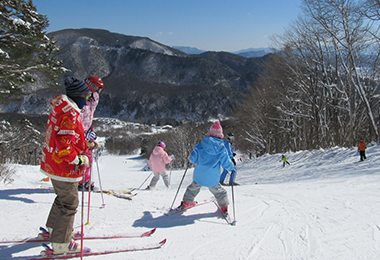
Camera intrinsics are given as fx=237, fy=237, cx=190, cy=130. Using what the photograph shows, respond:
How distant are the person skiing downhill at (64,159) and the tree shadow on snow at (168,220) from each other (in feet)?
3.83

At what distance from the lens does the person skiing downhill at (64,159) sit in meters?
2.22

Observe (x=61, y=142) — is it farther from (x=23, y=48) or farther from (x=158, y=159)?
(x=23, y=48)

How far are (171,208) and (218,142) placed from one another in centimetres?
144

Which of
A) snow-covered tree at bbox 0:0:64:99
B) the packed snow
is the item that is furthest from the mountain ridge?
the packed snow

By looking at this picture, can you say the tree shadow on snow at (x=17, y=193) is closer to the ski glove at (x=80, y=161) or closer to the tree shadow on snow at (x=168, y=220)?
the tree shadow on snow at (x=168, y=220)

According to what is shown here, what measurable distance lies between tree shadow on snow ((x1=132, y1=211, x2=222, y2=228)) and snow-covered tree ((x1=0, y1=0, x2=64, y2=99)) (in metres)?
7.99

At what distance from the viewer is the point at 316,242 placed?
9.20 feet

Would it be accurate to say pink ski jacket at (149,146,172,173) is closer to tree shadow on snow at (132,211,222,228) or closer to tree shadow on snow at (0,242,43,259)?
tree shadow on snow at (132,211,222,228)

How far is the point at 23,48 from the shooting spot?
9312mm

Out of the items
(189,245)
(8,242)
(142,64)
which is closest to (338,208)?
(189,245)

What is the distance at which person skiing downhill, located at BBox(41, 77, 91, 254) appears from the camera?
2.22 metres

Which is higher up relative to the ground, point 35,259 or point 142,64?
point 142,64

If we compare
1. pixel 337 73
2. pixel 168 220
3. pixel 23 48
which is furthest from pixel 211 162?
pixel 337 73

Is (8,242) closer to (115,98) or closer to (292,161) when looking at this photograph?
(292,161)
